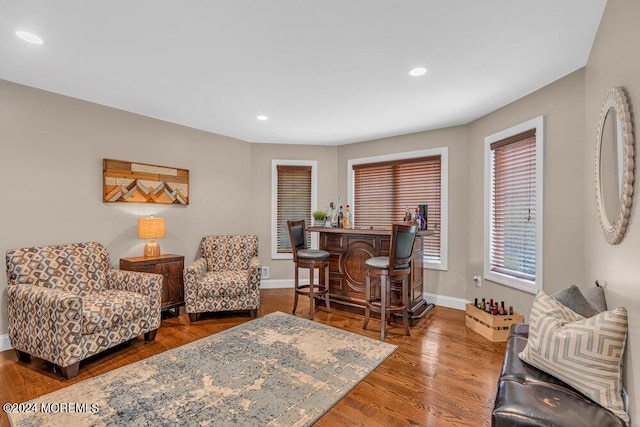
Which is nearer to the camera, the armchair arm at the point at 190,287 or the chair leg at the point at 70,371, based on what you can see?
the chair leg at the point at 70,371

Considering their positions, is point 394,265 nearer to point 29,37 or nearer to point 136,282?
point 136,282

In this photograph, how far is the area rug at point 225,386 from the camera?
6.21 feet

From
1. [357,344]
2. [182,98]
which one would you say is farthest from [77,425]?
[182,98]

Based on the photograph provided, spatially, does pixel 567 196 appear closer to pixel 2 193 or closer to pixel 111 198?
pixel 111 198

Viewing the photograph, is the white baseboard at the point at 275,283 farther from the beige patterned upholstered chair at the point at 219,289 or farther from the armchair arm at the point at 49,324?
the armchair arm at the point at 49,324

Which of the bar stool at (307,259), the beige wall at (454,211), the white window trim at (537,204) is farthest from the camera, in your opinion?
the beige wall at (454,211)

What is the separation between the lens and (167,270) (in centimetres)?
369

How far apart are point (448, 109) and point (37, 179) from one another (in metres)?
4.40

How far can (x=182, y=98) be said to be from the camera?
10.8 ft

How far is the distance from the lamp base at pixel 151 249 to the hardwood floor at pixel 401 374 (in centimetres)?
82

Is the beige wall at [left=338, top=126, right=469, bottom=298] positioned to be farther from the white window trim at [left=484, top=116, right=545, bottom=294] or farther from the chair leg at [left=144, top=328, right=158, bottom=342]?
the chair leg at [left=144, top=328, right=158, bottom=342]

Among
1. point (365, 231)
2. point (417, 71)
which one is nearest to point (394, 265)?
point (365, 231)

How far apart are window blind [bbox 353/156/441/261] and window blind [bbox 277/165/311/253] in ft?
2.78

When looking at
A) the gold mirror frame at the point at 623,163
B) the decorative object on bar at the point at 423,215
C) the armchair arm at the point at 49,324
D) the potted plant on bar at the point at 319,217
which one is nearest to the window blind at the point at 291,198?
the potted plant on bar at the point at 319,217
